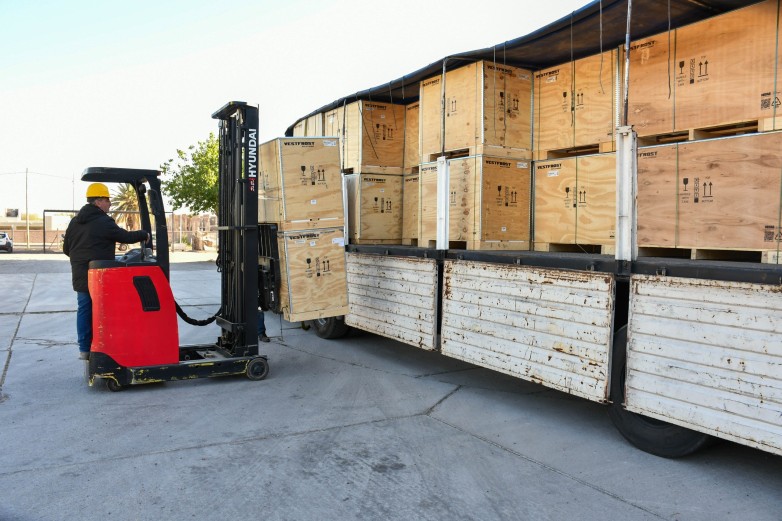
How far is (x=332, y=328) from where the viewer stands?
875 cm

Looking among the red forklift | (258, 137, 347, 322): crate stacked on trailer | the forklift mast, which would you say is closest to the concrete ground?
the red forklift

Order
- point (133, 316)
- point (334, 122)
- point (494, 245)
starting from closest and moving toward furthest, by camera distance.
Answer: point (133, 316) < point (494, 245) < point (334, 122)

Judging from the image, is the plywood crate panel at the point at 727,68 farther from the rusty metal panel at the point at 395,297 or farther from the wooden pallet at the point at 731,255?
the rusty metal panel at the point at 395,297

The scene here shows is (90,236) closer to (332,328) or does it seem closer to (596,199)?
(332,328)

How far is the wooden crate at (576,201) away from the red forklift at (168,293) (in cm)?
314

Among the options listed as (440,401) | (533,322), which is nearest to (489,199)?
(533,322)

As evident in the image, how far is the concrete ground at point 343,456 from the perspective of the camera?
137 inches

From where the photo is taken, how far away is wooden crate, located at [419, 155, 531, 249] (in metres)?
6.30

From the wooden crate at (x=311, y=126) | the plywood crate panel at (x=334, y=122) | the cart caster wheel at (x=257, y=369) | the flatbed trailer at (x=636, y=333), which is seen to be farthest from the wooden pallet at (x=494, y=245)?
the wooden crate at (x=311, y=126)

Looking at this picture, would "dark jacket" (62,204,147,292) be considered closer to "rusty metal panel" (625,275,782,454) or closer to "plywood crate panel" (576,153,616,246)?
"plywood crate panel" (576,153,616,246)

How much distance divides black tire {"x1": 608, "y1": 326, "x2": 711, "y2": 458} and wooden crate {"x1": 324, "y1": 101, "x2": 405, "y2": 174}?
4612mm

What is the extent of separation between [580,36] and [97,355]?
5574 millimetres

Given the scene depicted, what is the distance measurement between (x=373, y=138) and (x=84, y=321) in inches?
166

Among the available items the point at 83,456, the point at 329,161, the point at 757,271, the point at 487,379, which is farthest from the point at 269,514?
the point at 329,161
